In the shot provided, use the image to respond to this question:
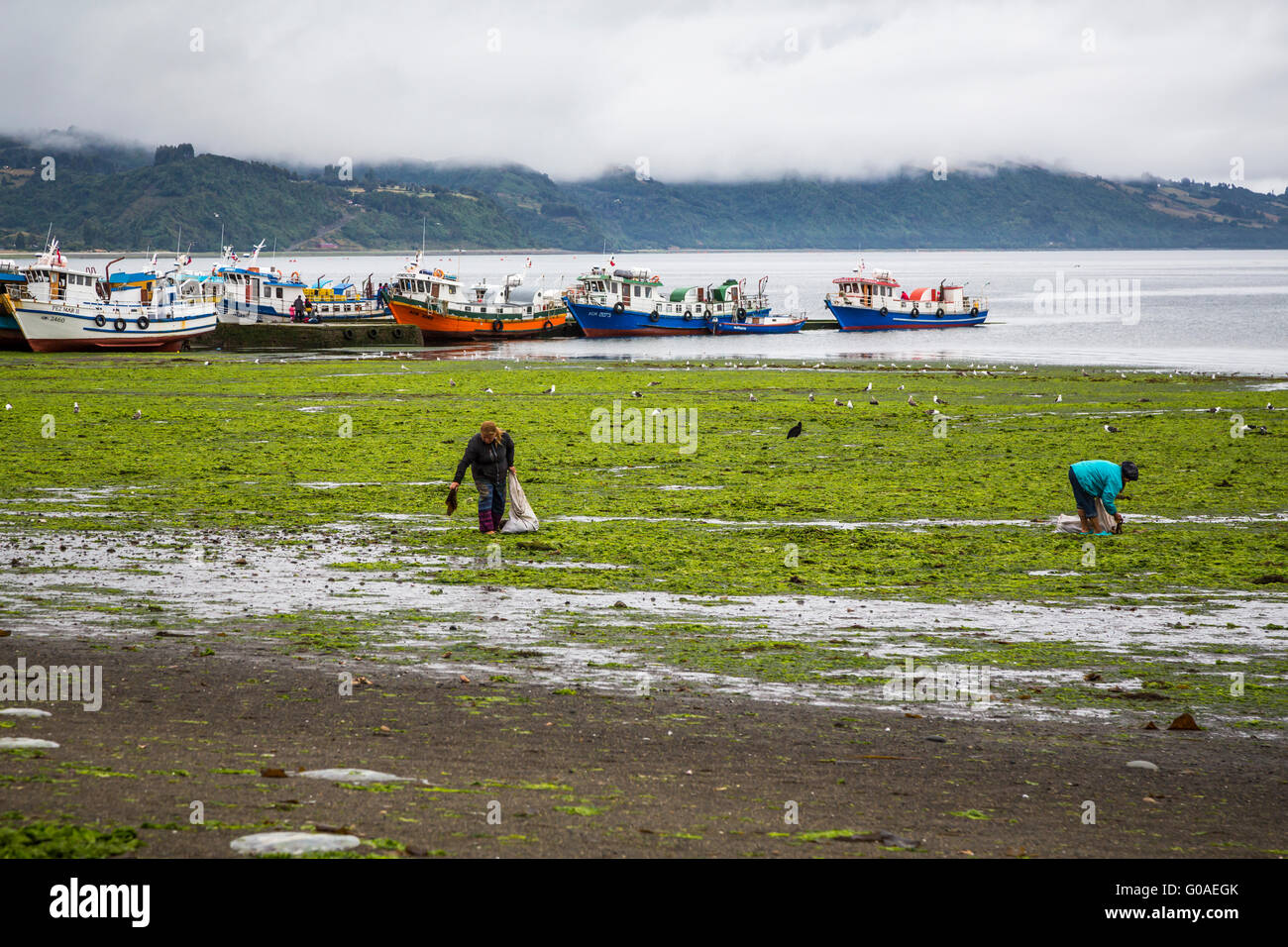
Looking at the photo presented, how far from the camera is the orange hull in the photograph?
268 ft

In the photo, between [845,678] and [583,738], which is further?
[845,678]

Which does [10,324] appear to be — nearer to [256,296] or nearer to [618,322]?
[256,296]

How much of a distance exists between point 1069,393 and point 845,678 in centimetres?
3432

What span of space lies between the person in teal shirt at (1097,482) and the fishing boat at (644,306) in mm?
72175

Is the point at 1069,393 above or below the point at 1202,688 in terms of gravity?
above

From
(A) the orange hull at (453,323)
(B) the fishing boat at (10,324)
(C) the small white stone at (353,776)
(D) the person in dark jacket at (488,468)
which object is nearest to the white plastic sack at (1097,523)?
(D) the person in dark jacket at (488,468)

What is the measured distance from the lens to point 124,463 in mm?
24891

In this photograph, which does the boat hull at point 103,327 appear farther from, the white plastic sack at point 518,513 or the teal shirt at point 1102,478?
the teal shirt at point 1102,478

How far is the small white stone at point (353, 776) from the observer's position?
8.09 metres

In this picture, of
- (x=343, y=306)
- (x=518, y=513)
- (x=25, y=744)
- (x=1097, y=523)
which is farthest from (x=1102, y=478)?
(x=343, y=306)
